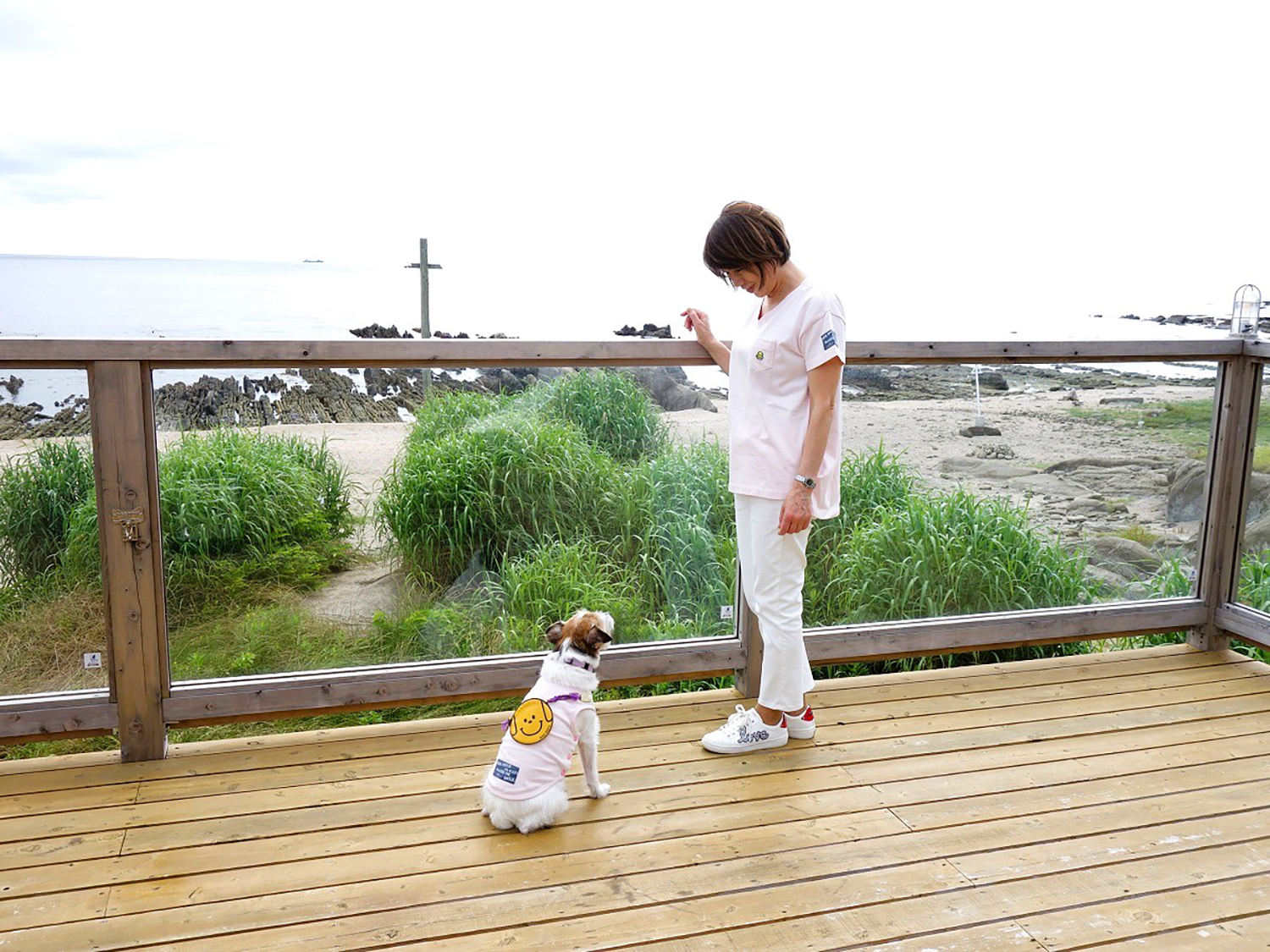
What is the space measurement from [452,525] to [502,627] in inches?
14.7

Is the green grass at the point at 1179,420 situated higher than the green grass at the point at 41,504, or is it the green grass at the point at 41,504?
the green grass at the point at 1179,420

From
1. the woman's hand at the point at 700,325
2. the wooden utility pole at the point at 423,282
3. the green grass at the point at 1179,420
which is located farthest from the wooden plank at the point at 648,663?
the wooden utility pole at the point at 423,282

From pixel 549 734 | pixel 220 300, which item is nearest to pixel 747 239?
pixel 549 734

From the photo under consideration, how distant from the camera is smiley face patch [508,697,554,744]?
7.86ft

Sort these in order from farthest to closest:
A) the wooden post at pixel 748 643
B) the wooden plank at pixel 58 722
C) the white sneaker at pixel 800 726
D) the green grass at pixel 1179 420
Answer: the green grass at pixel 1179 420 → the wooden post at pixel 748 643 → the white sneaker at pixel 800 726 → the wooden plank at pixel 58 722

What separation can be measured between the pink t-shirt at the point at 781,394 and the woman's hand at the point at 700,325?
215 mm

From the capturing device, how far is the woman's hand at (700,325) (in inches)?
120

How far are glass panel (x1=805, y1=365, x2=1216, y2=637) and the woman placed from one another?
54 cm

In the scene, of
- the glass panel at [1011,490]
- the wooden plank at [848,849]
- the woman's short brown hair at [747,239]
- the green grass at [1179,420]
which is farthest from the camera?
the green grass at [1179,420]

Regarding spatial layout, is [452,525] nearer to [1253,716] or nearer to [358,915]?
[358,915]

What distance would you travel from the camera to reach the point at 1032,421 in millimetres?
3621


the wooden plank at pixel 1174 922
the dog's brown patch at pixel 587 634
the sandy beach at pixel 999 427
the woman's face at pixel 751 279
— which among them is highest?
the woman's face at pixel 751 279

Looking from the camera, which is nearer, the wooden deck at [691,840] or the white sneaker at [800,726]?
the wooden deck at [691,840]

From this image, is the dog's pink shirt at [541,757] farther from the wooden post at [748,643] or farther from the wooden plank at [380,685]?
the wooden post at [748,643]
